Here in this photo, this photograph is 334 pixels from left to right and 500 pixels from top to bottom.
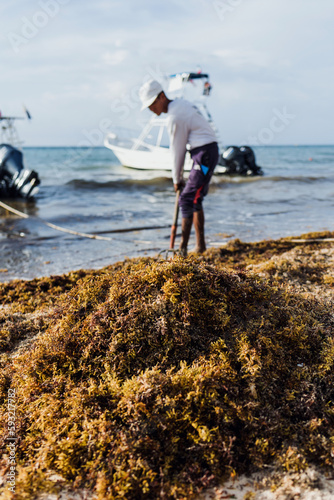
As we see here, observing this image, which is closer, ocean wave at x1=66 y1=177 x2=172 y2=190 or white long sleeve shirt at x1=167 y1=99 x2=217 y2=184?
white long sleeve shirt at x1=167 y1=99 x2=217 y2=184

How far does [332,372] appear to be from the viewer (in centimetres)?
195

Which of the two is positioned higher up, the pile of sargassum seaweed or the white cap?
the white cap

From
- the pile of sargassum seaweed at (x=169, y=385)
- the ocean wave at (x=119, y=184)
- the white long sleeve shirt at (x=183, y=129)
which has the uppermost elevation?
the white long sleeve shirt at (x=183, y=129)

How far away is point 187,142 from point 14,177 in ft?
31.3

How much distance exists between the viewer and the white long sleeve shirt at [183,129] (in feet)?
14.7

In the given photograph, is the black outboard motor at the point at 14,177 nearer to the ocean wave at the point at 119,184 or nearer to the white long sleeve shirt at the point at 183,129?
the ocean wave at the point at 119,184

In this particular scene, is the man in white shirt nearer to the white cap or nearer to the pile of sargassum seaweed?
the white cap

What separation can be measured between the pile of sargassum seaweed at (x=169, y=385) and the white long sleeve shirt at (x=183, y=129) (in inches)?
96.6

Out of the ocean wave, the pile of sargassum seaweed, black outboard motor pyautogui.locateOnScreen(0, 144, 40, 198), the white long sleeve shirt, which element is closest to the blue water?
the ocean wave

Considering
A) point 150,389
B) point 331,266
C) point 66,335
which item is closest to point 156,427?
point 150,389

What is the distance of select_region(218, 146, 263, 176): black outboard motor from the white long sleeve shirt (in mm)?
16379

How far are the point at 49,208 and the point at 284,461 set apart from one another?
11040mm

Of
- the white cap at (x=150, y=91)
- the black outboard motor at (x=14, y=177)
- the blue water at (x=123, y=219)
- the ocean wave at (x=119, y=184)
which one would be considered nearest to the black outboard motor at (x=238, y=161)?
the blue water at (x=123, y=219)

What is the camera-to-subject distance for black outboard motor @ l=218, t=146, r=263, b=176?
20547 millimetres
